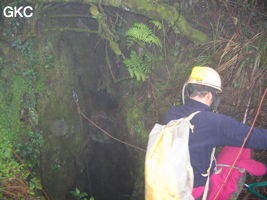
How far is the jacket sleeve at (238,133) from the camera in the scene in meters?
2.25

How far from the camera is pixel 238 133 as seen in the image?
2.26 m

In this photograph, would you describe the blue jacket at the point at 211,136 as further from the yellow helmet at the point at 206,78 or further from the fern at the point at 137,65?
the fern at the point at 137,65

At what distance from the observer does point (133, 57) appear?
4.25 metres

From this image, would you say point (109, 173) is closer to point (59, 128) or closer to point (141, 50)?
point (59, 128)

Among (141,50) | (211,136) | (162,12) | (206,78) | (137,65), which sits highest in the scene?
(162,12)

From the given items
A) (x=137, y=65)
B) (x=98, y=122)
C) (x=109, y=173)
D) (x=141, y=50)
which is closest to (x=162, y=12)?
(x=141, y=50)

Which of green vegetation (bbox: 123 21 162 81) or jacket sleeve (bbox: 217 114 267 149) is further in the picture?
green vegetation (bbox: 123 21 162 81)

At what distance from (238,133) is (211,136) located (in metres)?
0.25

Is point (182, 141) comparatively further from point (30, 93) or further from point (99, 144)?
point (99, 144)

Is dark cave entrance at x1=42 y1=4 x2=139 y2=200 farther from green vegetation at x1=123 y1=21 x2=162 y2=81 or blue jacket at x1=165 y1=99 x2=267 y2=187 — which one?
blue jacket at x1=165 y1=99 x2=267 y2=187

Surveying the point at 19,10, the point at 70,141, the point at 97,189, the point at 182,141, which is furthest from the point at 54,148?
the point at 182,141

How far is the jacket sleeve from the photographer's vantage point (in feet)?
7.38

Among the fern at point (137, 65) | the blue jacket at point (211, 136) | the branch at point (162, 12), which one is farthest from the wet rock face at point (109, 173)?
the blue jacket at point (211, 136)

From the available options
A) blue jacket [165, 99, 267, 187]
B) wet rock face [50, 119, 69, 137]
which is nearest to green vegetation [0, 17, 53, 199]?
wet rock face [50, 119, 69, 137]
